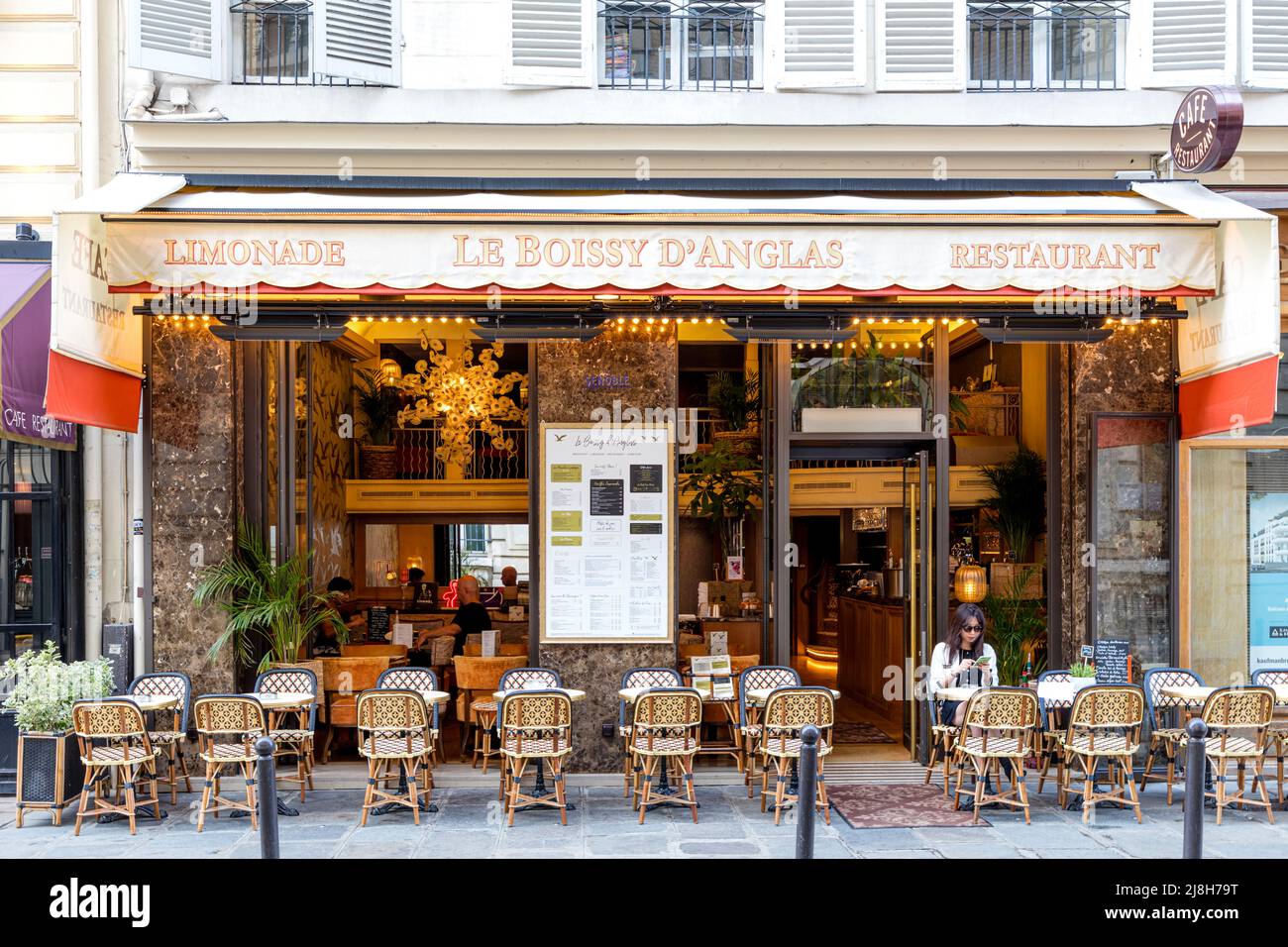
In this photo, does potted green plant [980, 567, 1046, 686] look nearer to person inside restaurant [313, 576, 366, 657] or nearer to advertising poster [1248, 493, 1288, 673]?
advertising poster [1248, 493, 1288, 673]

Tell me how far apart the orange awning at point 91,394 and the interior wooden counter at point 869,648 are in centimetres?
718

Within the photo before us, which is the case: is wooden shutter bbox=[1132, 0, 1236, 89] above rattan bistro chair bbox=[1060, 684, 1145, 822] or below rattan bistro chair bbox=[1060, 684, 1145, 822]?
above

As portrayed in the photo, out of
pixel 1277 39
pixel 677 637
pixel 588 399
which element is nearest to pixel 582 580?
pixel 677 637

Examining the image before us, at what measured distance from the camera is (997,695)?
8023mm

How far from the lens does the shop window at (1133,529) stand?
949 cm

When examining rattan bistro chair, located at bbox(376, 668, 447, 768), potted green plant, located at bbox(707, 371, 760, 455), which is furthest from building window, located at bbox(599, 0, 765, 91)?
rattan bistro chair, located at bbox(376, 668, 447, 768)

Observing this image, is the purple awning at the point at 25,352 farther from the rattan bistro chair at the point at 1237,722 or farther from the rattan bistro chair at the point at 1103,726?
the rattan bistro chair at the point at 1237,722

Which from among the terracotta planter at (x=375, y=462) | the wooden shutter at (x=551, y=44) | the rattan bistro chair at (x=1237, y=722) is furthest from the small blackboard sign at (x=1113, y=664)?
the terracotta planter at (x=375, y=462)

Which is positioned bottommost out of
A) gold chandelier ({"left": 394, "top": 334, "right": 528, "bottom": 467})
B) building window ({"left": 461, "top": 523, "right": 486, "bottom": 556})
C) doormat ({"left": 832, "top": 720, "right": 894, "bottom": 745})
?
doormat ({"left": 832, "top": 720, "right": 894, "bottom": 745})

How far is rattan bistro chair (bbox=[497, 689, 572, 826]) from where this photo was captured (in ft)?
26.3

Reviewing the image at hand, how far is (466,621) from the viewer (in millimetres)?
11664

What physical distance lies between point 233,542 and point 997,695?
Result: 640 cm

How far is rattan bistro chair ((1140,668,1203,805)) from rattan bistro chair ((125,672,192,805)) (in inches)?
305

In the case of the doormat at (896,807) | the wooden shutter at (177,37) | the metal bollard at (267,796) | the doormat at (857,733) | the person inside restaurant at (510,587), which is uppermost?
the wooden shutter at (177,37)
